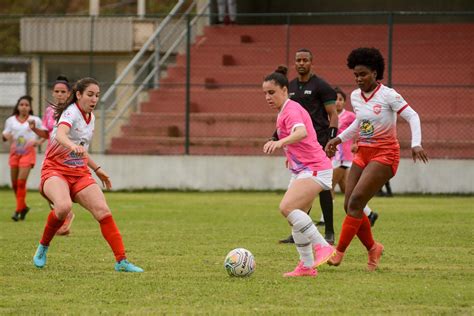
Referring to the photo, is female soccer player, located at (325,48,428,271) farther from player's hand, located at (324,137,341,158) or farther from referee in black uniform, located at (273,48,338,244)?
referee in black uniform, located at (273,48,338,244)

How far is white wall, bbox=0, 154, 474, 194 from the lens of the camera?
22.7m

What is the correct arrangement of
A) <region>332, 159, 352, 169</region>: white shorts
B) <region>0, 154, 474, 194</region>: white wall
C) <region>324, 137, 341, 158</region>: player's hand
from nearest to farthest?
1. <region>324, 137, 341, 158</region>: player's hand
2. <region>332, 159, 352, 169</region>: white shorts
3. <region>0, 154, 474, 194</region>: white wall

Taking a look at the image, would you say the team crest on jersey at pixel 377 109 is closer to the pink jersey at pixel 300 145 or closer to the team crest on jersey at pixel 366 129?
the team crest on jersey at pixel 366 129

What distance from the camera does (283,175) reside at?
77.2 ft

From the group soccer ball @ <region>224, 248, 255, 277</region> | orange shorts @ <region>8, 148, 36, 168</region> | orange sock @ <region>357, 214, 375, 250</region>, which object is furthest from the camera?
orange shorts @ <region>8, 148, 36, 168</region>

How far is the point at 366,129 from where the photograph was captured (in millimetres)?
10109

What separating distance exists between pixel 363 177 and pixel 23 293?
10.8ft

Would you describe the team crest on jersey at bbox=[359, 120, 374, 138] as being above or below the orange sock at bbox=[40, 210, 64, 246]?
above

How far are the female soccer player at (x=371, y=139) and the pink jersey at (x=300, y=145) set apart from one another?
0.45m

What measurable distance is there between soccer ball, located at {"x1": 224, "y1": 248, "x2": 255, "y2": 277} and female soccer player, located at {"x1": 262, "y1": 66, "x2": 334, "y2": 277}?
0.35 meters

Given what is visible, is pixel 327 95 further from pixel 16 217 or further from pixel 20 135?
pixel 20 135

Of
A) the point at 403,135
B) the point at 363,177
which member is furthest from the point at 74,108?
the point at 403,135

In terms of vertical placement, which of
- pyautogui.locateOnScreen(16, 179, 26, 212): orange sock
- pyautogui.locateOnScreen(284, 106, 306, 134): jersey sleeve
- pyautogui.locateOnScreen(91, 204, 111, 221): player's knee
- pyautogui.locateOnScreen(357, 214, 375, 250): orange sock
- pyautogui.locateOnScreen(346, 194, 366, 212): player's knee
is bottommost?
pyautogui.locateOnScreen(16, 179, 26, 212): orange sock

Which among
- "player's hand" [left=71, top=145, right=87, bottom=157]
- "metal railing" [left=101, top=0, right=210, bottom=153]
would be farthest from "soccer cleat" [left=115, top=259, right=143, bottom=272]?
"metal railing" [left=101, top=0, right=210, bottom=153]
